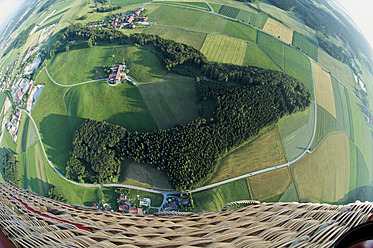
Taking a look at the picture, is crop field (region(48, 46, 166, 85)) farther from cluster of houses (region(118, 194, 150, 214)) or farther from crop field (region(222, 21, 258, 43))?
cluster of houses (region(118, 194, 150, 214))

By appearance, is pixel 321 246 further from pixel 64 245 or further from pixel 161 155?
pixel 161 155

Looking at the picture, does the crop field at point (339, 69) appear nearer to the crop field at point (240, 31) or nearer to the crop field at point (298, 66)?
the crop field at point (298, 66)

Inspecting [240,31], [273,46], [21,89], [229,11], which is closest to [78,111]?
[21,89]

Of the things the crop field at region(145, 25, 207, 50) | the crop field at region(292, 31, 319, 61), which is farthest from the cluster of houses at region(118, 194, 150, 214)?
the crop field at region(292, 31, 319, 61)

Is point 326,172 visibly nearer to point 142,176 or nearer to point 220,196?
point 220,196

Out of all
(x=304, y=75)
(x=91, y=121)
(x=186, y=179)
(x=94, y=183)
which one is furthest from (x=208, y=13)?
(x=94, y=183)

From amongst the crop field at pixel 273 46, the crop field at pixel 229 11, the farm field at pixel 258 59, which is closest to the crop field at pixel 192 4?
the crop field at pixel 229 11
